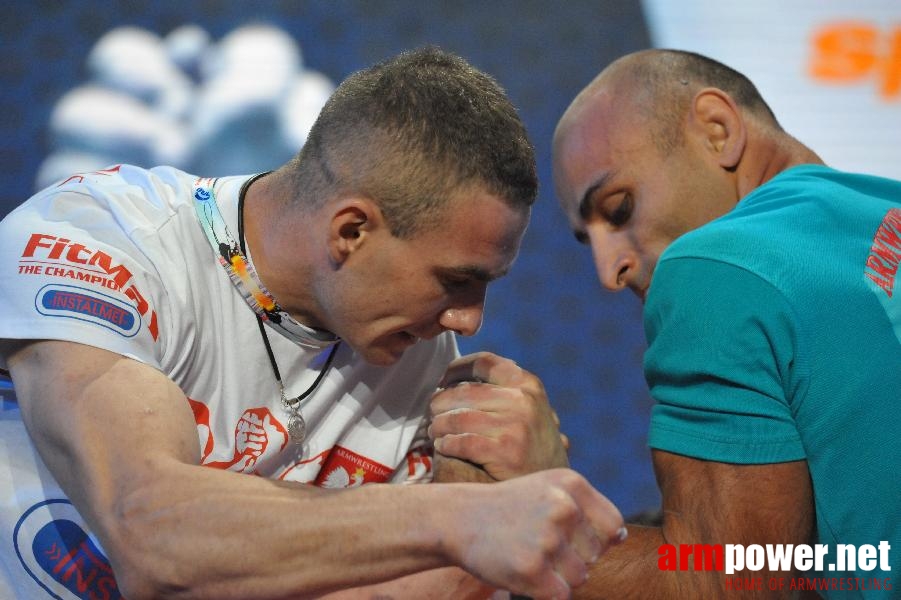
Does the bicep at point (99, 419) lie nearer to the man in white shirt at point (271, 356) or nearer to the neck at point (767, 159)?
the man in white shirt at point (271, 356)

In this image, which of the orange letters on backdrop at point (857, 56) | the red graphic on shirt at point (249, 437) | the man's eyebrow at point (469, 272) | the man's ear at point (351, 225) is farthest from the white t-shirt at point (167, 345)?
the orange letters on backdrop at point (857, 56)

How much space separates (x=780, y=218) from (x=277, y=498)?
79 centimetres

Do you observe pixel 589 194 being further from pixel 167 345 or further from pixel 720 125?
pixel 167 345

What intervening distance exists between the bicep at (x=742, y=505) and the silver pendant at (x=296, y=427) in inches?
21.9

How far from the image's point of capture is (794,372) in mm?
1162

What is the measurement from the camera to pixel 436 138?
1268 mm

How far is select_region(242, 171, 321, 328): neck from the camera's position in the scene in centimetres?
135

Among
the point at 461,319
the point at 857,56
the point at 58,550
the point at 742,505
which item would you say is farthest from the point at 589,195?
the point at 857,56

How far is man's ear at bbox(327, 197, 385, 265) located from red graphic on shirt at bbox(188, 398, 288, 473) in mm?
279

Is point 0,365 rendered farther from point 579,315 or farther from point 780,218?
point 579,315

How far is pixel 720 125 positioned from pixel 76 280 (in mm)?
1165

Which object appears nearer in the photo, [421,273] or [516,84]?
[421,273]

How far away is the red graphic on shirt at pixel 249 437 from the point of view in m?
1.33

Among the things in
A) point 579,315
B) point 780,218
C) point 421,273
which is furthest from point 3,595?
point 579,315
